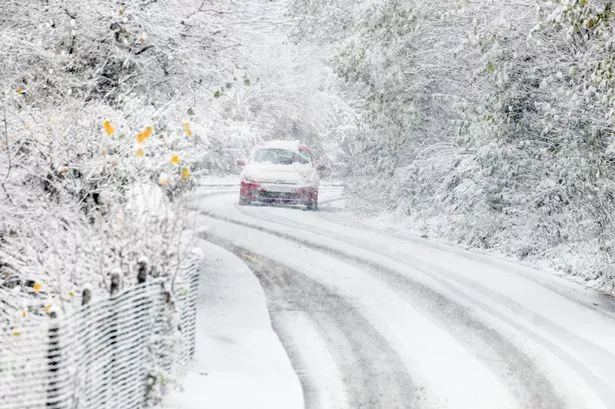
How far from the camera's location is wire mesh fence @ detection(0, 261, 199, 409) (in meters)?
5.92

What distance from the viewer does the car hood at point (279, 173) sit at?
25609 millimetres

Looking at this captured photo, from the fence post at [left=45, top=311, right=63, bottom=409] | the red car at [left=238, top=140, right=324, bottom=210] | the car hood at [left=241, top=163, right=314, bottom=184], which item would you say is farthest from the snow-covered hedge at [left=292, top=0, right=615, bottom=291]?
the fence post at [left=45, top=311, right=63, bottom=409]

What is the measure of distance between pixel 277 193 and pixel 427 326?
1413 centimetres

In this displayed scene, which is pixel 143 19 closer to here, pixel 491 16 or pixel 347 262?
pixel 347 262

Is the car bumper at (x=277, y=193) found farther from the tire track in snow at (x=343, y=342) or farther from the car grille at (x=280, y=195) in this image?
the tire track in snow at (x=343, y=342)

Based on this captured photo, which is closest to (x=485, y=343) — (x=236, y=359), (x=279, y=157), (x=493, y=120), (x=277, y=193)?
(x=236, y=359)

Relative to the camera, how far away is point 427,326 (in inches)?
474

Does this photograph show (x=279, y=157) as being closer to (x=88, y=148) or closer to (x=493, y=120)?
(x=493, y=120)

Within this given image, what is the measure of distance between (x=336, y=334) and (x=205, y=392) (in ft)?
10.3

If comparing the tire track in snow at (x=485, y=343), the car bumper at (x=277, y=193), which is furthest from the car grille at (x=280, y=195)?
the tire track in snow at (x=485, y=343)

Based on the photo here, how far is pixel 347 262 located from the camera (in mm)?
17062

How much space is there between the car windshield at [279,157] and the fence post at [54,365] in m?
20.1

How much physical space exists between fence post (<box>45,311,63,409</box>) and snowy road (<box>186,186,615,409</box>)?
3395mm

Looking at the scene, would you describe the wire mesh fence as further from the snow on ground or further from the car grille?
the car grille
